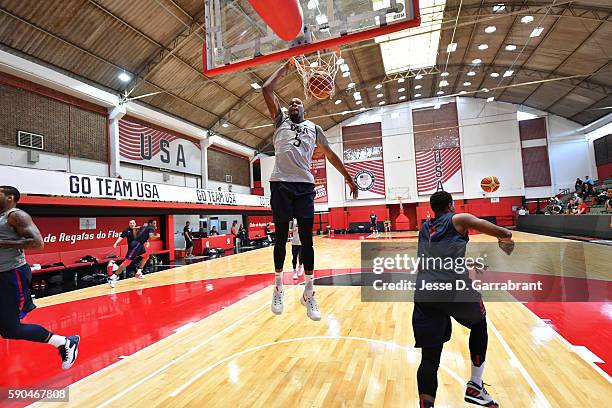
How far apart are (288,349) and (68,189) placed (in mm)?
8493

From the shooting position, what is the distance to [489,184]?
2244cm

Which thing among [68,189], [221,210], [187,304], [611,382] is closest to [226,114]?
[221,210]

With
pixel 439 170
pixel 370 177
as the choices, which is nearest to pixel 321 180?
pixel 370 177

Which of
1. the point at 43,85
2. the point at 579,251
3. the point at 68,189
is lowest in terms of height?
the point at 579,251

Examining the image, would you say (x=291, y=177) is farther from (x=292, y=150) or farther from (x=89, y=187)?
(x=89, y=187)

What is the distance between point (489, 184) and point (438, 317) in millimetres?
23464

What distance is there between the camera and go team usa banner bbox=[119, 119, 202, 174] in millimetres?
14679

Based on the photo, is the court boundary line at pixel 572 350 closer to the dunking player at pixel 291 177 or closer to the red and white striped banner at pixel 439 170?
the dunking player at pixel 291 177

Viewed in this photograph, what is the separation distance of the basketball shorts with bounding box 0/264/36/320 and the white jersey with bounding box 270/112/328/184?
2241 mm

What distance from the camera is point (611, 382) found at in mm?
2561

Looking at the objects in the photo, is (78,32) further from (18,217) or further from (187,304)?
(18,217)

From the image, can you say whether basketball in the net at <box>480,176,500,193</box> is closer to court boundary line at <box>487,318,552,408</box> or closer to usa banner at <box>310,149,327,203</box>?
usa banner at <box>310,149,327,203</box>

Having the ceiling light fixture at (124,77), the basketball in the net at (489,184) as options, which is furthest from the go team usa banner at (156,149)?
the basketball in the net at (489,184)

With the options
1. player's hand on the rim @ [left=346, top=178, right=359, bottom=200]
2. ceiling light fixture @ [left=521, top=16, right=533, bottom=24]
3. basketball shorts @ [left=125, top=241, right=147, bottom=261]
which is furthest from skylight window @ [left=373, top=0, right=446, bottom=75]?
player's hand on the rim @ [left=346, top=178, right=359, bottom=200]
